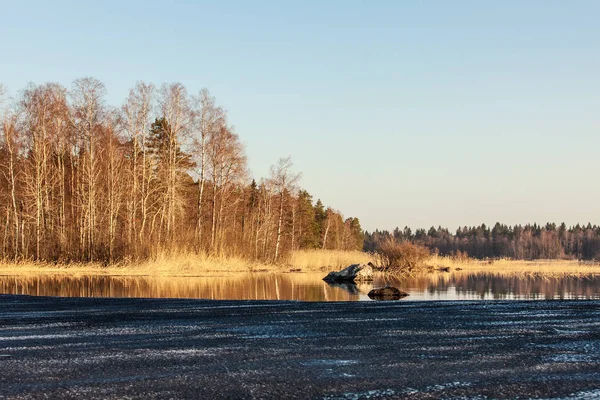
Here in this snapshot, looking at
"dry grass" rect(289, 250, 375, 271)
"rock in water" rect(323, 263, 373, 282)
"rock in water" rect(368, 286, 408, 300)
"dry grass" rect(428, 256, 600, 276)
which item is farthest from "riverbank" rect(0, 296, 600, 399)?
"dry grass" rect(289, 250, 375, 271)

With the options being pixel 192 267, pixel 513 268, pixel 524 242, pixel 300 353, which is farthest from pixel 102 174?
pixel 524 242

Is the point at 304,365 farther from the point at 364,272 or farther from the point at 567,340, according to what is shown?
the point at 364,272

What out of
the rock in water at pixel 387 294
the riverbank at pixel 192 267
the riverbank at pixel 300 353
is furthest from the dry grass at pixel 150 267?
the riverbank at pixel 300 353

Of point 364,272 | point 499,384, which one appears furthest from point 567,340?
point 364,272

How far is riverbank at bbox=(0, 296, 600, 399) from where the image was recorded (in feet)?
20.1

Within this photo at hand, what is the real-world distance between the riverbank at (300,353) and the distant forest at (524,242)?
142853 millimetres

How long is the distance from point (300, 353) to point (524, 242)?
586ft

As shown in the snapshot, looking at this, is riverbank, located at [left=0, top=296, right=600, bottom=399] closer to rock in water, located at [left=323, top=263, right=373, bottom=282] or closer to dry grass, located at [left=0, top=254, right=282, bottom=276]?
rock in water, located at [left=323, top=263, right=373, bottom=282]

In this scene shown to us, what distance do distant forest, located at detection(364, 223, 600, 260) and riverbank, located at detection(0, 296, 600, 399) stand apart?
14285cm

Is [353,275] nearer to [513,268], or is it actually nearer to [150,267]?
[150,267]

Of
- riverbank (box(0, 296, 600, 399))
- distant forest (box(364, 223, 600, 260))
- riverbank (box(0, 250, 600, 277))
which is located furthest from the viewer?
distant forest (box(364, 223, 600, 260))

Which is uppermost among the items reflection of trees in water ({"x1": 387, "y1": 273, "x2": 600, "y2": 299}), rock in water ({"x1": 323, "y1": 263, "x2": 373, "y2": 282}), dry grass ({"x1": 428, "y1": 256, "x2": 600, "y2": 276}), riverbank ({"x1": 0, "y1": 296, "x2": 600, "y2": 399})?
riverbank ({"x1": 0, "y1": 296, "x2": 600, "y2": 399})

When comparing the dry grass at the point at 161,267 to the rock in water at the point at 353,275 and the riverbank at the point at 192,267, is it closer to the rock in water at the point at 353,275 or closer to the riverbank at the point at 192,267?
the riverbank at the point at 192,267

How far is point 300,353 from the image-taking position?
820cm
